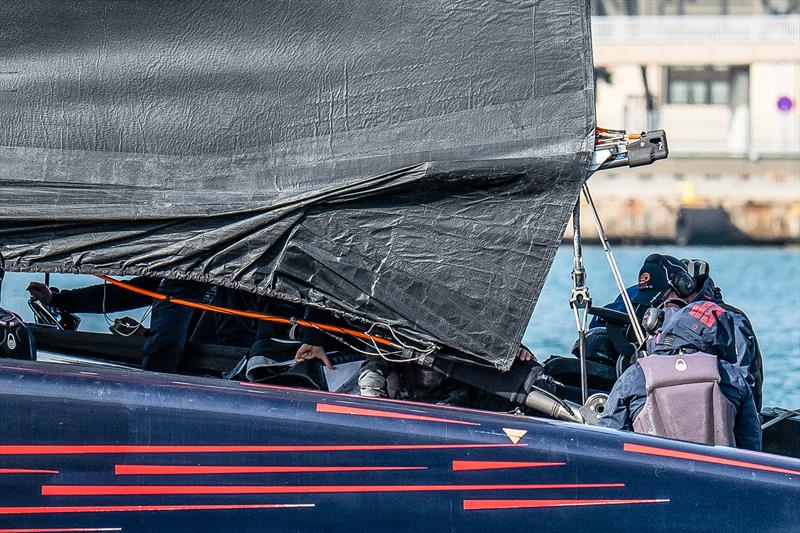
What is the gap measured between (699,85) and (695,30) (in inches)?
88.3

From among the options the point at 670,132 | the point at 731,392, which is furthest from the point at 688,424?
the point at 670,132

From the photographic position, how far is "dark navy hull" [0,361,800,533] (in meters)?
3.83

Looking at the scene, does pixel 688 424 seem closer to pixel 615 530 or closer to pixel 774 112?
pixel 615 530

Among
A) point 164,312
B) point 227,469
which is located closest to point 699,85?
point 164,312

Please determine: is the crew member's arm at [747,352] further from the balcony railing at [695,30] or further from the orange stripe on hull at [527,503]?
the balcony railing at [695,30]

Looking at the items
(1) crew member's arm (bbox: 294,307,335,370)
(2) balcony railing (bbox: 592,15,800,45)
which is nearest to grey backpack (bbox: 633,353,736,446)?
(1) crew member's arm (bbox: 294,307,335,370)

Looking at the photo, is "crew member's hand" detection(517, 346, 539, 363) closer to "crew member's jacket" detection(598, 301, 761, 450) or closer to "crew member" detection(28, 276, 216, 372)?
"crew member's jacket" detection(598, 301, 761, 450)

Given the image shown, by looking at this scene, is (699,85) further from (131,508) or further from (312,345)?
(131,508)

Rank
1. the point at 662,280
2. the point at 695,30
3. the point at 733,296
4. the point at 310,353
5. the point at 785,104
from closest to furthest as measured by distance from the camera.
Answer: the point at 310,353, the point at 662,280, the point at 733,296, the point at 785,104, the point at 695,30

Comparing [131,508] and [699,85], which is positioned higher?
[699,85]

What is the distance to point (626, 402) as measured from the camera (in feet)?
14.1

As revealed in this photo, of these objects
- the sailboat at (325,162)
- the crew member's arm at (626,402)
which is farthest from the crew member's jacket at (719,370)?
the sailboat at (325,162)

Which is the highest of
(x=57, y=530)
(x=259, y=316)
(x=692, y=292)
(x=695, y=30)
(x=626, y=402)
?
(x=695, y=30)

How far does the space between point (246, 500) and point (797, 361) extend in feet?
29.4
